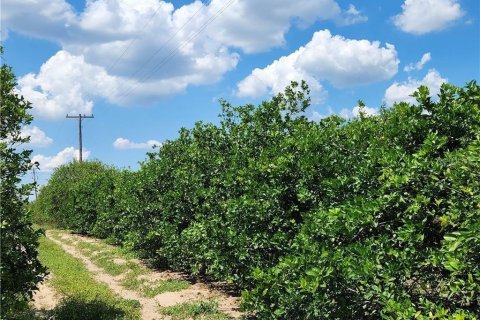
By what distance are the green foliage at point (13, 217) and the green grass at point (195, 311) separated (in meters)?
3.11

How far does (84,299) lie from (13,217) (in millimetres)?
4025

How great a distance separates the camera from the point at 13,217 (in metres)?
7.67

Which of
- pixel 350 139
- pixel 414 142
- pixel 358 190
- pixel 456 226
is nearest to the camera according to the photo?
pixel 456 226

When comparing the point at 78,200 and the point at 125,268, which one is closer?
the point at 125,268

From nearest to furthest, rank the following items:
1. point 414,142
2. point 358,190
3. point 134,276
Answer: point 414,142, point 358,190, point 134,276

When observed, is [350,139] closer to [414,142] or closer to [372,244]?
[414,142]

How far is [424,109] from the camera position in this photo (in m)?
5.64

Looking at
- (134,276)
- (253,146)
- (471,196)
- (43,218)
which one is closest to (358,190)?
(471,196)

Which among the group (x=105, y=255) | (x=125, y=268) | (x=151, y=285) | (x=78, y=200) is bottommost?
(x=151, y=285)

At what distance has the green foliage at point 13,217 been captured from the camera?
7488mm

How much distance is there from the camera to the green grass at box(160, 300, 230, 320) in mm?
9502

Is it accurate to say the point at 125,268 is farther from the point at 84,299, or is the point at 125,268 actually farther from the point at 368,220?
the point at 368,220

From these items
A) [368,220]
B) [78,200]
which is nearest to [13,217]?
[368,220]

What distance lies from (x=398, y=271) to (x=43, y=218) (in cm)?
3723
